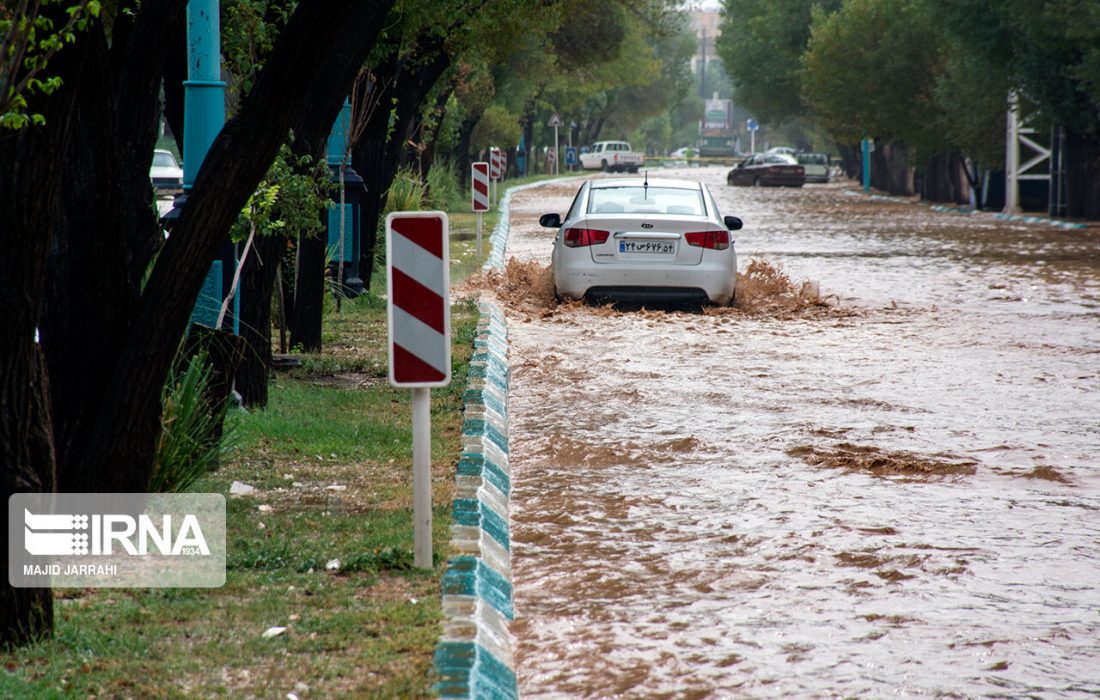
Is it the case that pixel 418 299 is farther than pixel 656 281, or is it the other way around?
pixel 656 281

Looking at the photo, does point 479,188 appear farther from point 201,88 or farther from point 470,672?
point 470,672

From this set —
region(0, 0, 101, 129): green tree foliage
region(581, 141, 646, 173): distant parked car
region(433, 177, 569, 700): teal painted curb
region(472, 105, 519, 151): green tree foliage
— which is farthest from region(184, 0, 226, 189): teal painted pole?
region(581, 141, 646, 173): distant parked car

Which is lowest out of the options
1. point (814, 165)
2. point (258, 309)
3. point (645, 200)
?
point (258, 309)

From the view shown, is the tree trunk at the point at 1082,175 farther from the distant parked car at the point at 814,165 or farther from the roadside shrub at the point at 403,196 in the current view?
the distant parked car at the point at 814,165

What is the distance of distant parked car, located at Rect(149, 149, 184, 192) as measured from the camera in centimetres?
3772

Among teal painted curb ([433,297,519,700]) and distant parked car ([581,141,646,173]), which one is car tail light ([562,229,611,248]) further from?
distant parked car ([581,141,646,173])

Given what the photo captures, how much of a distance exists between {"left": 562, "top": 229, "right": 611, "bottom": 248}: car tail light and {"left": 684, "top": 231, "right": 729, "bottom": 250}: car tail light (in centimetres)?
86

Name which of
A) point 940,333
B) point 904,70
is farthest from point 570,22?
point 940,333

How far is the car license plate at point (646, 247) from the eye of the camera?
55.2 ft

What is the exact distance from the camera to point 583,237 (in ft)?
55.8

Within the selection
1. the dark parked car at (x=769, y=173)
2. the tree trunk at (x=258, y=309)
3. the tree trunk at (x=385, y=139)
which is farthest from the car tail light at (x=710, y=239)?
the dark parked car at (x=769, y=173)

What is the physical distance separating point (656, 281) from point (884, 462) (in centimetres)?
804

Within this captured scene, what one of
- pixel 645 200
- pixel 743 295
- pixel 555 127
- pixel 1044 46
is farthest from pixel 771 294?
pixel 555 127

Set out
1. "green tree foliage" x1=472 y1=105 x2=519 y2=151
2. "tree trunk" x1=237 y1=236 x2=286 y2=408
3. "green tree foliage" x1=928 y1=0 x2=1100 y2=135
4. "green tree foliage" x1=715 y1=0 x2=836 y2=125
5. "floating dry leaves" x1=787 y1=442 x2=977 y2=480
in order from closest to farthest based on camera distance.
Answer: "floating dry leaves" x1=787 y1=442 x2=977 y2=480 → "tree trunk" x1=237 y1=236 x2=286 y2=408 → "green tree foliage" x1=928 y1=0 x2=1100 y2=135 → "green tree foliage" x1=472 y1=105 x2=519 y2=151 → "green tree foliage" x1=715 y1=0 x2=836 y2=125
